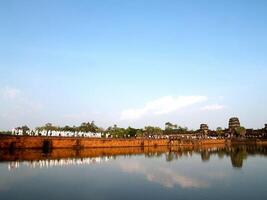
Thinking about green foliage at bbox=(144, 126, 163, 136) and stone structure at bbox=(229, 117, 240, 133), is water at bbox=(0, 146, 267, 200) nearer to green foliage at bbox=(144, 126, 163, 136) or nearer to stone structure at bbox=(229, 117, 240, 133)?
stone structure at bbox=(229, 117, 240, 133)

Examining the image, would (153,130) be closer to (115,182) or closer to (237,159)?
(237,159)

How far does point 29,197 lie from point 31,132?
4669cm

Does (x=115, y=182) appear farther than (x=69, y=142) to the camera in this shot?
No

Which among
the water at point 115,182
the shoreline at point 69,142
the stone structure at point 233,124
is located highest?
the stone structure at point 233,124

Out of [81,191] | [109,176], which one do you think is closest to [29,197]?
[81,191]

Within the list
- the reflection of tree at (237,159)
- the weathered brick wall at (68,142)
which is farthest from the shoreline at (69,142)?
the reflection of tree at (237,159)

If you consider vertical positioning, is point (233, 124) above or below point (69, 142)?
above

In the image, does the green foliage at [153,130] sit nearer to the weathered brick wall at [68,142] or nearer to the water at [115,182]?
→ the weathered brick wall at [68,142]

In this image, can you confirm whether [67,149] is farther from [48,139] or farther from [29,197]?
[29,197]

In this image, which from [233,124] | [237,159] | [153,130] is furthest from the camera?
[153,130]

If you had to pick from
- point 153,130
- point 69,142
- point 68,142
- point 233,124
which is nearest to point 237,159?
point 69,142

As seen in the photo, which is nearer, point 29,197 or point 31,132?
point 29,197

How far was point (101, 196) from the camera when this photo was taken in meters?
26.0

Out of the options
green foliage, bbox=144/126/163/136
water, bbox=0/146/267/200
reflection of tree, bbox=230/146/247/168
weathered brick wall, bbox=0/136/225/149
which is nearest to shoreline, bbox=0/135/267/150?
weathered brick wall, bbox=0/136/225/149
